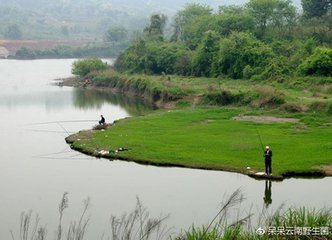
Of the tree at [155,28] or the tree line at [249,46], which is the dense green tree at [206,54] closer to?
the tree line at [249,46]

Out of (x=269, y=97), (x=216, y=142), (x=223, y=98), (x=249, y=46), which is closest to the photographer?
(x=216, y=142)

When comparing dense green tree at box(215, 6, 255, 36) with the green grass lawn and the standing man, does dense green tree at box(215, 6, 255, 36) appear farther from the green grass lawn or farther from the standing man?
the standing man

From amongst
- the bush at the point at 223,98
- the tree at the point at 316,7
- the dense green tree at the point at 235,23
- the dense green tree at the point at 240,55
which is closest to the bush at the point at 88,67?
the dense green tree at the point at 235,23

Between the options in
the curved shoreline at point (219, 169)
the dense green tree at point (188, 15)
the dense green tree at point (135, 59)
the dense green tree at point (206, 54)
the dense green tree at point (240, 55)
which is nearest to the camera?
the curved shoreline at point (219, 169)

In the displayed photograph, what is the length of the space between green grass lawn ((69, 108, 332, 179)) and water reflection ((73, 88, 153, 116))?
15371mm

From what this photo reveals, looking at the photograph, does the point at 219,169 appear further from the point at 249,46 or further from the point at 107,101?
the point at 249,46

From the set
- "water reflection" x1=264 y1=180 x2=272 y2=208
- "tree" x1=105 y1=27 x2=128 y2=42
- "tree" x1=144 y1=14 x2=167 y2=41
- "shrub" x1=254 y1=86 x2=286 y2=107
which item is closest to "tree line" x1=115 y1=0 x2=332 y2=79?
"tree" x1=144 y1=14 x2=167 y2=41

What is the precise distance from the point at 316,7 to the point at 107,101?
36076 mm

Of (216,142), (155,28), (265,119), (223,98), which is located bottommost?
(216,142)

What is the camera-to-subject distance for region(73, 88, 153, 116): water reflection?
210 feet

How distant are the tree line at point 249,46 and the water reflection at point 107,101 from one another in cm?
1191

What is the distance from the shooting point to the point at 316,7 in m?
82.2

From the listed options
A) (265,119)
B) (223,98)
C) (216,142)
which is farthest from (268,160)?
(223,98)

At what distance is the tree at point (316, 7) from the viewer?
81.6 meters
